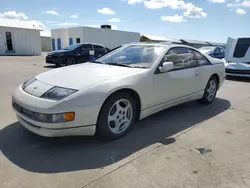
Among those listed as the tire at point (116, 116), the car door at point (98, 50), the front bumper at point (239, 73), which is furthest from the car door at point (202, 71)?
the car door at point (98, 50)

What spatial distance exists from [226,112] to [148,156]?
2.60 meters

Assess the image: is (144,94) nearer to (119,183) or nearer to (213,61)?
(119,183)

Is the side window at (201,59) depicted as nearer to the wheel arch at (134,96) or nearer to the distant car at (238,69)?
the wheel arch at (134,96)

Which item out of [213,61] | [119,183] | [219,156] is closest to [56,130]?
[119,183]

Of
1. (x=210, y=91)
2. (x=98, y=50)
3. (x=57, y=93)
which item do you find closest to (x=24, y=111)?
(x=57, y=93)

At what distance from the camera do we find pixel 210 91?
5.21 m

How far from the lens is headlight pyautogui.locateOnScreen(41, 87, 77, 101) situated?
2.76 metres

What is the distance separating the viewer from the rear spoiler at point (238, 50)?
8.94 m

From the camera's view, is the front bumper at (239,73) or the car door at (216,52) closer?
the front bumper at (239,73)

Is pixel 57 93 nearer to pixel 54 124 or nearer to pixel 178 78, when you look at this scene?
pixel 54 124

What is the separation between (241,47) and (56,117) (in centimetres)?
879

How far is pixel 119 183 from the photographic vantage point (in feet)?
7.57

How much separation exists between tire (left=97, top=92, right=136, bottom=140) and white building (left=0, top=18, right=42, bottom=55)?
21.5 metres

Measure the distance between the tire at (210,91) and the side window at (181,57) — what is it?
2.62 ft
